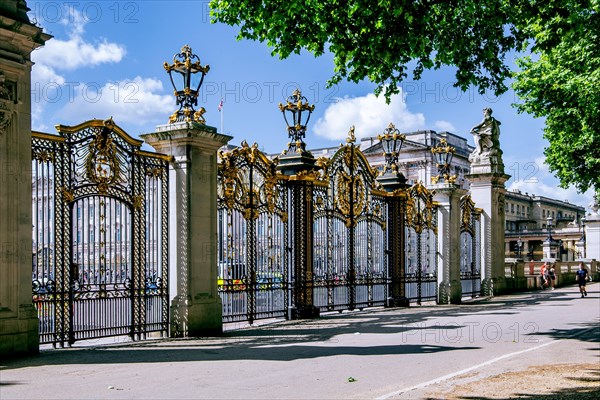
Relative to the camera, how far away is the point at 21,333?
10898 millimetres

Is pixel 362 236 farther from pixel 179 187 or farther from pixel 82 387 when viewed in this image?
pixel 82 387

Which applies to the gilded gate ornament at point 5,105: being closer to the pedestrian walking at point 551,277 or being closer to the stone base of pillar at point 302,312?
the stone base of pillar at point 302,312

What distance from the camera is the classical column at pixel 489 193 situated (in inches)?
1118

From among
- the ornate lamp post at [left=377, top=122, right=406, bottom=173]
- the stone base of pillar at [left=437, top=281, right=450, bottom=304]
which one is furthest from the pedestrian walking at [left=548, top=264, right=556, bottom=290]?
the ornate lamp post at [left=377, top=122, right=406, bottom=173]

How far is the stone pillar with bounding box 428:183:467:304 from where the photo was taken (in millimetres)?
24891

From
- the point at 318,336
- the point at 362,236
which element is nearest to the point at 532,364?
the point at 318,336

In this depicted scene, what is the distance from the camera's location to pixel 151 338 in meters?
13.8

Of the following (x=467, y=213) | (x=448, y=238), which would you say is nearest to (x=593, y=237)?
(x=467, y=213)

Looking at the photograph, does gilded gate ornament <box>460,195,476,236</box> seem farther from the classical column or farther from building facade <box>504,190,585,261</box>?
building facade <box>504,190,585,261</box>

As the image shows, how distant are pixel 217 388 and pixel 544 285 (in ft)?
95.6

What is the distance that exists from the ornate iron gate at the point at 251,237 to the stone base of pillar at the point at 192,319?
144cm

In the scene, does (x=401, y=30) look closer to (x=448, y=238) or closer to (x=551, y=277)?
Result: (x=448, y=238)

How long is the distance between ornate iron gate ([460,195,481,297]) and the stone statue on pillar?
1.81 metres

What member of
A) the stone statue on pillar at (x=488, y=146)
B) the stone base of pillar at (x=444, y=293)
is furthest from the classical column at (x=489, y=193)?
the stone base of pillar at (x=444, y=293)
